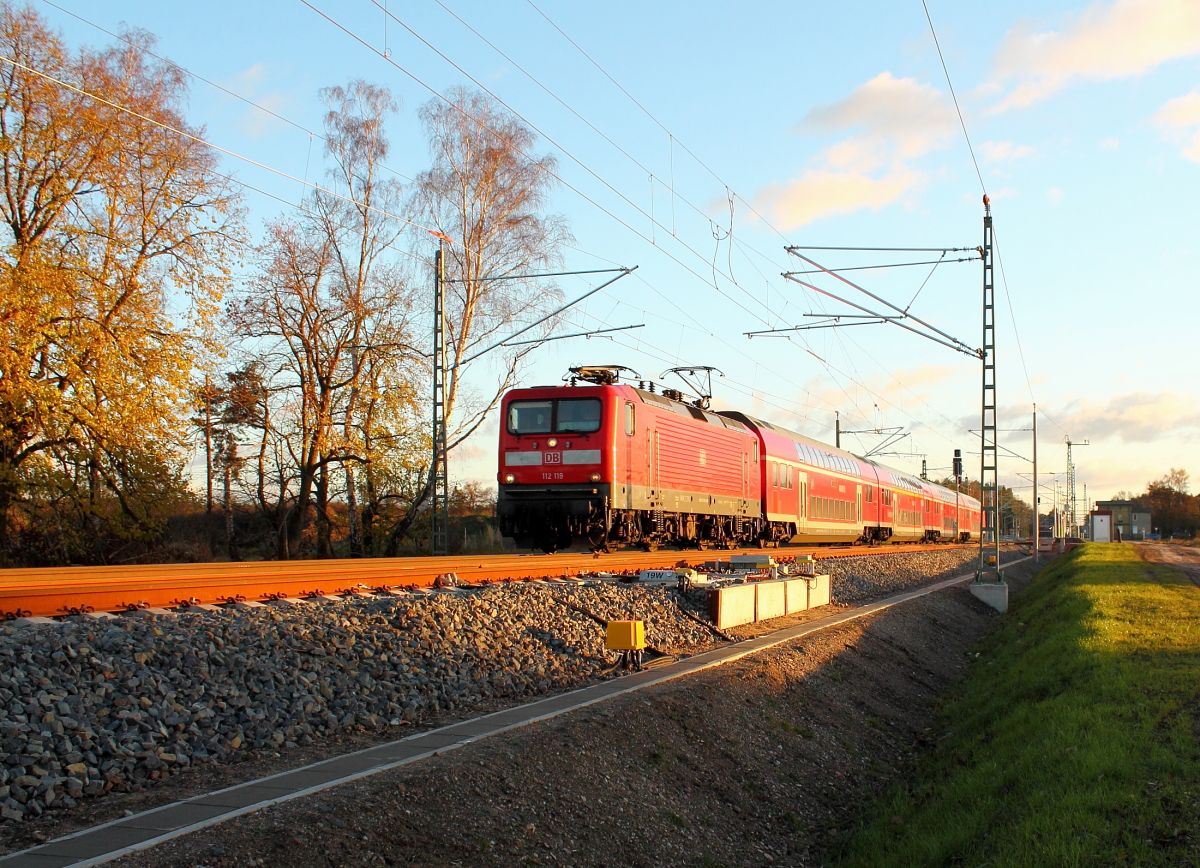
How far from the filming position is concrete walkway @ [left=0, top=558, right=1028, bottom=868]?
16.6 feet

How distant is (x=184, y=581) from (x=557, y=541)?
446 inches

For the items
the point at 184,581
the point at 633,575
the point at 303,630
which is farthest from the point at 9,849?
the point at 633,575

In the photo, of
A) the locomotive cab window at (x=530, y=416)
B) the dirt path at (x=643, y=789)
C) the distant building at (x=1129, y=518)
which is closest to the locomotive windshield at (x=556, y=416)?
the locomotive cab window at (x=530, y=416)

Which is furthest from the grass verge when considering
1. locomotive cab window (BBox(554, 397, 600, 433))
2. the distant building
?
the distant building

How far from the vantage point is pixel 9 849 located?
17.1 feet

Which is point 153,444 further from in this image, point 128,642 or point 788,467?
point 788,467

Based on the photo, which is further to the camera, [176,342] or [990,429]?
[990,429]

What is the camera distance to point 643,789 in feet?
26.8

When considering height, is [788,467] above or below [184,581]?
above

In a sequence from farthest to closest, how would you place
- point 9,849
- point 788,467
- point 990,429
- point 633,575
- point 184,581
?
1. point 788,467
2. point 990,429
3. point 633,575
4. point 184,581
5. point 9,849

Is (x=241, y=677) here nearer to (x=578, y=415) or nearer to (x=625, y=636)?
(x=625, y=636)

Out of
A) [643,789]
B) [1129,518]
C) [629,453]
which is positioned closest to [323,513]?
[629,453]

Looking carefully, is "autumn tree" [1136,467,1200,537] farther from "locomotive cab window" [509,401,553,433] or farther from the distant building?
"locomotive cab window" [509,401,553,433]

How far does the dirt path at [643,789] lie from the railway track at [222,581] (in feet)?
13.1
